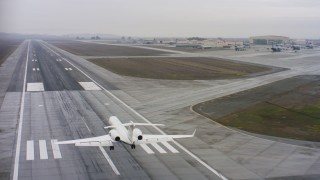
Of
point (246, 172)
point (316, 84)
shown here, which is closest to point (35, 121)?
point (246, 172)

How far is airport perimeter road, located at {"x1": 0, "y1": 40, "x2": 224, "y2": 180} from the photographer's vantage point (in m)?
32.7

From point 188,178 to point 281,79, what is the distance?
73969mm

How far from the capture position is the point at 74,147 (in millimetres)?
39906

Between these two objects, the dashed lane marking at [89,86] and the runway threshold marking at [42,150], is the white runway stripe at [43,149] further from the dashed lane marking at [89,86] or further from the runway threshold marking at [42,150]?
the dashed lane marking at [89,86]

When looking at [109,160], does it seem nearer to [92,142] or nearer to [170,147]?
[92,142]

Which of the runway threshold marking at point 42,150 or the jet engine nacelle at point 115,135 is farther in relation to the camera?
the runway threshold marking at point 42,150

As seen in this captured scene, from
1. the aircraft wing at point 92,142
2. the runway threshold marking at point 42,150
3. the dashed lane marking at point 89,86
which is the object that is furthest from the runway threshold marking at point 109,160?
the dashed lane marking at point 89,86

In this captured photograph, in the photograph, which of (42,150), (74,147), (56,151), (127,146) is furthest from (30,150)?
(127,146)

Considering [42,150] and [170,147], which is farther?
[170,147]

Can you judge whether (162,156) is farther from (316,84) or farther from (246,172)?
(316,84)

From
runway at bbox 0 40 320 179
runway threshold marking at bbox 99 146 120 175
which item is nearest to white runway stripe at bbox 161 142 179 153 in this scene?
runway at bbox 0 40 320 179

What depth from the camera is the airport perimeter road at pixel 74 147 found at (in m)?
32.7

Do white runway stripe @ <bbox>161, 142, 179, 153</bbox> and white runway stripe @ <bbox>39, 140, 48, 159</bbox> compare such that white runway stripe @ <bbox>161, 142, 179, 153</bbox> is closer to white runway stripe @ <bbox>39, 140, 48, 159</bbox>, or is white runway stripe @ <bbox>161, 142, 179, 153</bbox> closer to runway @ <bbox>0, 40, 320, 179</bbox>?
runway @ <bbox>0, 40, 320, 179</bbox>

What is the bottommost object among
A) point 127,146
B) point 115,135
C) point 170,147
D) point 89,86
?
point 170,147
